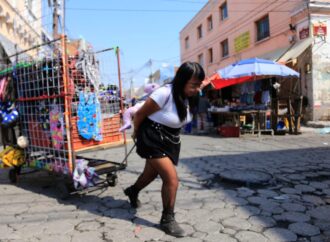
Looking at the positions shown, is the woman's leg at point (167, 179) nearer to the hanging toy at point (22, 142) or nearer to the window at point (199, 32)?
the hanging toy at point (22, 142)

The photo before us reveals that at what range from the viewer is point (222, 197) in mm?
4160

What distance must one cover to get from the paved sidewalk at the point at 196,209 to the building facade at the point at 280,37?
753 centimetres

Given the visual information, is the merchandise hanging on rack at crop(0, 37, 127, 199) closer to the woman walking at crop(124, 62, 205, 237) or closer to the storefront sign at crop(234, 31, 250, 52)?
the woman walking at crop(124, 62, 205, 237)

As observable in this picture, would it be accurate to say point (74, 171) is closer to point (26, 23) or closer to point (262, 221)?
point (262, 221)

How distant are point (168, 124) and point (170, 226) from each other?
3.24 ft

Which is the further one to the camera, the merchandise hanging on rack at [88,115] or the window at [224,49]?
the window at [224,49]

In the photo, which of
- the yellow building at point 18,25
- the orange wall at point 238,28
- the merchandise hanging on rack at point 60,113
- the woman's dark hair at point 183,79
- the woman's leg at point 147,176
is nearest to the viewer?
the woman's dark hair at point 183,79

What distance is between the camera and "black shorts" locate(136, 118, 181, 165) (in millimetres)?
3146

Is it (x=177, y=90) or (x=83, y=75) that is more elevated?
(x=83, y=75)

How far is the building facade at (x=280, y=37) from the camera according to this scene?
12.4 metres

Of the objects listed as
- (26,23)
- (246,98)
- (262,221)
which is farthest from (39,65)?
(26,23)

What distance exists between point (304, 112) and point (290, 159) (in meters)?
7.23

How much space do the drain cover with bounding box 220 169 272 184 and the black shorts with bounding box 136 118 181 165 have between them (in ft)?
6.12

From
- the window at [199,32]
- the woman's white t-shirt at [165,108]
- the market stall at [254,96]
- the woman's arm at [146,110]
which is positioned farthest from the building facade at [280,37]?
the woman's arm at [146,110]
